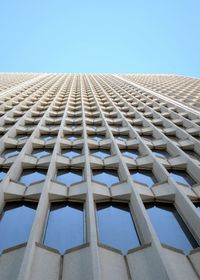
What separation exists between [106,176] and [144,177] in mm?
1812

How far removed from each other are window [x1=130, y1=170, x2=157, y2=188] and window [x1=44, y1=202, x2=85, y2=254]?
12.4 ft

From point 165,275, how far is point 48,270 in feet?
9.51

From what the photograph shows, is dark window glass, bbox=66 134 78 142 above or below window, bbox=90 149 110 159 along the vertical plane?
above

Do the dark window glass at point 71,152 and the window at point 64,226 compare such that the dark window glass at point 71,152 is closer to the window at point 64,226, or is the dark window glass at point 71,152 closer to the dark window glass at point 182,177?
the dark window glass at point 182,177

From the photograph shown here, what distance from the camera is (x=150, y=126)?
956 inches

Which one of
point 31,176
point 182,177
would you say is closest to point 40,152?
point 31,176

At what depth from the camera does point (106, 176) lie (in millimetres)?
15820

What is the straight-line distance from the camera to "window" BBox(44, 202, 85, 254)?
1020 centimetres

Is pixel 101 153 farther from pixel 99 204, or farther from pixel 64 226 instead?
pixel 64 226

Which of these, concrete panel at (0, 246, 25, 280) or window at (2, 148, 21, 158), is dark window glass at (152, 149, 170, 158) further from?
concrete panel at (0, 246, 25, 280)

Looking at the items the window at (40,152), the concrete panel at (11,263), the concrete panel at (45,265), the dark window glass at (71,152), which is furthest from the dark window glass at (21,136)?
the concrete panel at (45,265)

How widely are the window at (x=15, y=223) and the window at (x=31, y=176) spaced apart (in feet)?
6.45

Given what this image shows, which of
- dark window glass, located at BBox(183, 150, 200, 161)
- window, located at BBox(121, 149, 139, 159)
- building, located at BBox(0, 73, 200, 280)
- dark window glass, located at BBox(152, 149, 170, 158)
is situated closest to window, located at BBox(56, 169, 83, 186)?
building, located at BBox(0, 73, 200, 280)

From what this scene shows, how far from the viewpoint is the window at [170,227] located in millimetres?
10572
